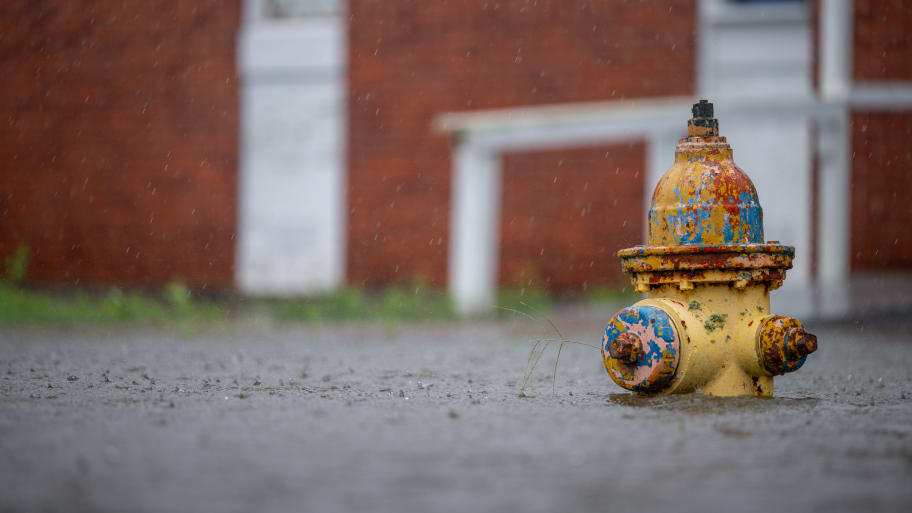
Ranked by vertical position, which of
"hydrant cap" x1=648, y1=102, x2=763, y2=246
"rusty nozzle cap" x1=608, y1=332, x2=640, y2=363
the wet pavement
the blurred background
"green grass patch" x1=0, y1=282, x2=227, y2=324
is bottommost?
A: the wet pavement

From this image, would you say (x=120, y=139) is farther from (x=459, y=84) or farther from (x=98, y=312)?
(x=459, y=84)

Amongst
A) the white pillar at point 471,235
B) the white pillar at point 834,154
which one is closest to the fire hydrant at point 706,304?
the white pillar at point 471,235

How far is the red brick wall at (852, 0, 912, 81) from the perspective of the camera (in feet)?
27.6

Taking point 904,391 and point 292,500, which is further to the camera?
point 904,391

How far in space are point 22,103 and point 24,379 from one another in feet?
25.4

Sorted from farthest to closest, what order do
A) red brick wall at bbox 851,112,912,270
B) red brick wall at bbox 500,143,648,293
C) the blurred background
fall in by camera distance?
red brick wall at bbox 500,143,648,293 < the blurred background < red brick wall at bbox 851,112,912,270

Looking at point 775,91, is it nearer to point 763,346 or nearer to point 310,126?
point 310,126

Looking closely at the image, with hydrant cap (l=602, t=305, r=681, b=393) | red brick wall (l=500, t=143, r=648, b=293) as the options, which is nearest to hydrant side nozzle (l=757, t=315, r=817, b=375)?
hydrant cap (l=602, t=305, r=681, b=393)

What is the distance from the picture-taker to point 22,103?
1024cm

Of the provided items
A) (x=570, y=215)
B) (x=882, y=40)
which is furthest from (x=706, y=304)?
(x=882, y=40)

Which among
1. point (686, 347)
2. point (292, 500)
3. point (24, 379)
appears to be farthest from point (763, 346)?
point (24, 379)

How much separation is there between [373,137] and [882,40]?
168 inches

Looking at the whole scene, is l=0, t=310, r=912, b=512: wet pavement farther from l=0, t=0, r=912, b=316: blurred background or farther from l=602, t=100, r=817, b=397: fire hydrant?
l=0, t=0, r=912, b=316: blurred background

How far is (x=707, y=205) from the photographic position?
2730 mm
